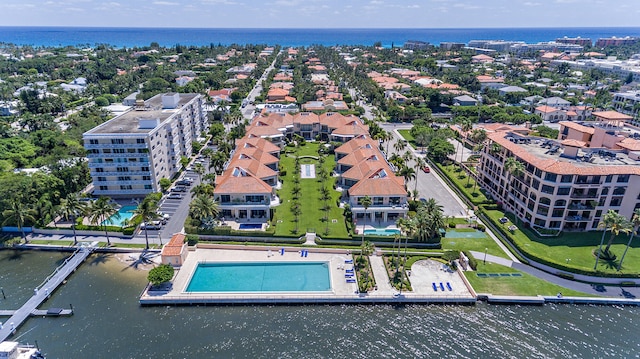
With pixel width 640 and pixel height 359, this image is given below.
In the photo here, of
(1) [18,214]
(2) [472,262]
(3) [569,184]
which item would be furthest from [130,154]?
(3) [569,184]

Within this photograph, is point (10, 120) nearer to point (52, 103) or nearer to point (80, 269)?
point (52, 103)

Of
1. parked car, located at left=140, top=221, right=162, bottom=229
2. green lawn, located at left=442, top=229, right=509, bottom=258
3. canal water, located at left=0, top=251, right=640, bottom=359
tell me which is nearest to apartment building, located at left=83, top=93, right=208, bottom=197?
parked car, located at left=140, top=221, right=162, bottom=229

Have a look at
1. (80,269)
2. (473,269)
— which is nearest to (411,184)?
(473,269)

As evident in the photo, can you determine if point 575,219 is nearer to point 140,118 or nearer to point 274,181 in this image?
point 274,181

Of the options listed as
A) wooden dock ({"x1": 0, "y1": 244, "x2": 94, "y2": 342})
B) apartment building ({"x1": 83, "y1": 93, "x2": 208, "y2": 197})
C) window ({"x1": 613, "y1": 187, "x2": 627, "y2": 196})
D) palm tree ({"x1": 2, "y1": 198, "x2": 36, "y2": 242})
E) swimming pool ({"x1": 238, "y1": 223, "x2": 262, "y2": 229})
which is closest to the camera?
wooden dock ({"x1": 0, "y1": 244, "x2": 94, "y2": 342})

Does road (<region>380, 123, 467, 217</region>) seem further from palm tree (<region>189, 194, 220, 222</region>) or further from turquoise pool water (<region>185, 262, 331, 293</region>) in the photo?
palm tree (<region>189, 194, 220, 222</region>)

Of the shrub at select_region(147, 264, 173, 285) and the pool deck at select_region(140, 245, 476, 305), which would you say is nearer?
the pool deck at select_region(140, 245, 476, 305)
